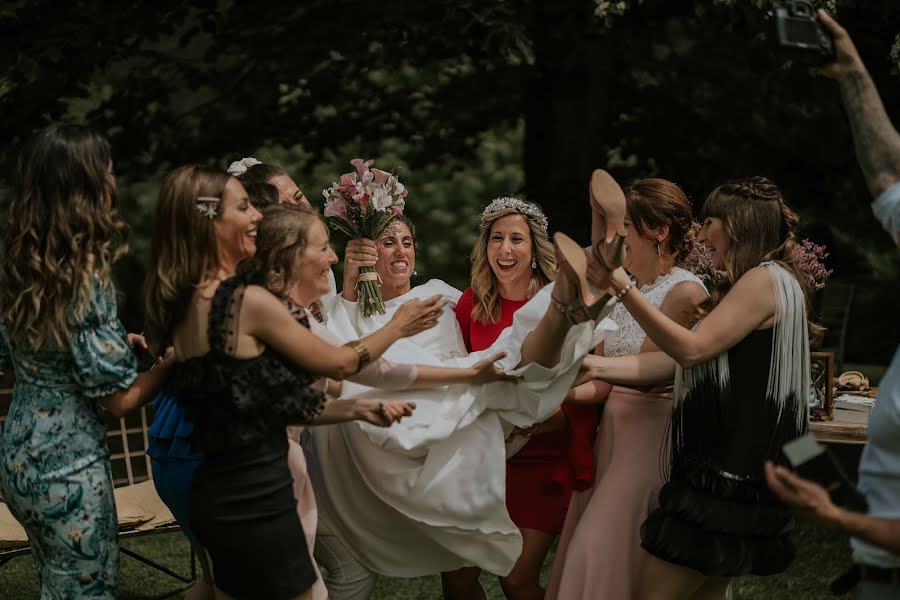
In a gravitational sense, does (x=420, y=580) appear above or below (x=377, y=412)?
below

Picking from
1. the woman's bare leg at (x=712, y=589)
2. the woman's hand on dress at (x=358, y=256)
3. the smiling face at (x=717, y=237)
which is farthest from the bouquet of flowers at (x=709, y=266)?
the woman's hand on dress at (x=358, y=256)

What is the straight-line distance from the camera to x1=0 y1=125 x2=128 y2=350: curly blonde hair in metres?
3.29

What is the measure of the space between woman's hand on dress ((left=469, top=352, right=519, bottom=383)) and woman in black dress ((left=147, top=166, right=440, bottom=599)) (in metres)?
0.69

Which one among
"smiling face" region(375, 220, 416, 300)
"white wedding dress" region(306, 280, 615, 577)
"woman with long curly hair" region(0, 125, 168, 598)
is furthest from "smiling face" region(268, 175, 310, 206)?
"woman with long curly hair" region(0, 125, 168, 598)

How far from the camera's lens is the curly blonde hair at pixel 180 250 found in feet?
11.0

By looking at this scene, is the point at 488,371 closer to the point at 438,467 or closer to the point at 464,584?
the point at 438,467

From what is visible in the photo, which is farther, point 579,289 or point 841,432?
point 841,432

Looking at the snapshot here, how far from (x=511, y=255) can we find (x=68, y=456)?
2.09 m

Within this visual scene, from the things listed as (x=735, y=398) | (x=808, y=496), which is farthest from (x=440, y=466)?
(x=808, y=496)

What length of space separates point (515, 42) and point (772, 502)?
505 centimetres

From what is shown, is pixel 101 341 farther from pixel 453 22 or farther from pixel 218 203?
pixel 453 22

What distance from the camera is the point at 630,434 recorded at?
4.33m

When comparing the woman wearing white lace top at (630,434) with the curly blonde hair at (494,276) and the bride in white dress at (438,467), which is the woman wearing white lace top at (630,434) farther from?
the curly blonde hair at (494,276)

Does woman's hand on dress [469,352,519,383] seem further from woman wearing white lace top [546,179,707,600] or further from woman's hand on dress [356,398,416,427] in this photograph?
woman's hand on dress [356,398,416,427]
